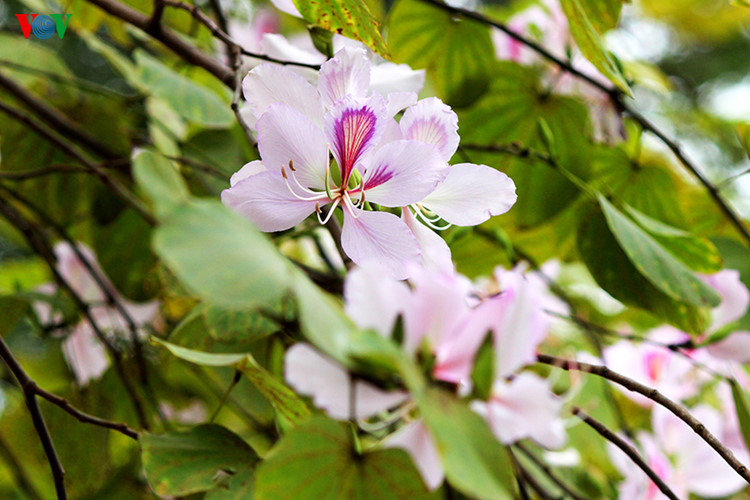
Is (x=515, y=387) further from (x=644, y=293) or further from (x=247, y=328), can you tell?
(x=644, y=293)

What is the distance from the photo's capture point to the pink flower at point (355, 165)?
321mm

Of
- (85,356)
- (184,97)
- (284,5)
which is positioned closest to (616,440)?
(284,5)

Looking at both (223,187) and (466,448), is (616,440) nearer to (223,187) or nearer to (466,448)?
(466,448)

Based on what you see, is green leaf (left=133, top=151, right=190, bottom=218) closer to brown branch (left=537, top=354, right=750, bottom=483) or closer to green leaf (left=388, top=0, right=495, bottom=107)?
brown branch (left=537, top=354, right=750, bottom=483)

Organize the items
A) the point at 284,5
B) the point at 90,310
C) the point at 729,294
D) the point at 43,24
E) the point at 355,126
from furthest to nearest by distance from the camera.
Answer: the point at 90,310 < the point at 43,24 < the point at 729,294 < the point at 284,5 < the point at 355,126

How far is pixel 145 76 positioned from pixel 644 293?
0.48 meters

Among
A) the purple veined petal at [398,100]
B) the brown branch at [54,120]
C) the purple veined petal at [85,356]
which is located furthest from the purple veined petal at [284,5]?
the purple veined petal at [85,356]

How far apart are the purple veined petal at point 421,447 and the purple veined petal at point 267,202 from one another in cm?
15

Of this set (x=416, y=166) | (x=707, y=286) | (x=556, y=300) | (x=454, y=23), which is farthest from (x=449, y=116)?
(x=556, y=300)

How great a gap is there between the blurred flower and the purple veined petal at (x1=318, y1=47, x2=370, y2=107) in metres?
0.13

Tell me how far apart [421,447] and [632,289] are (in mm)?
358

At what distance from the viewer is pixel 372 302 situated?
9.3 inches

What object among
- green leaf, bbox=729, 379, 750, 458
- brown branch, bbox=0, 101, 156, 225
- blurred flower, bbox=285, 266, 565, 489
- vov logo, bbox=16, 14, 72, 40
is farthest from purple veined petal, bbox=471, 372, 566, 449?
vov logo, bbox=16, 14, 72, 40

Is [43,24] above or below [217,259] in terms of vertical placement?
below
